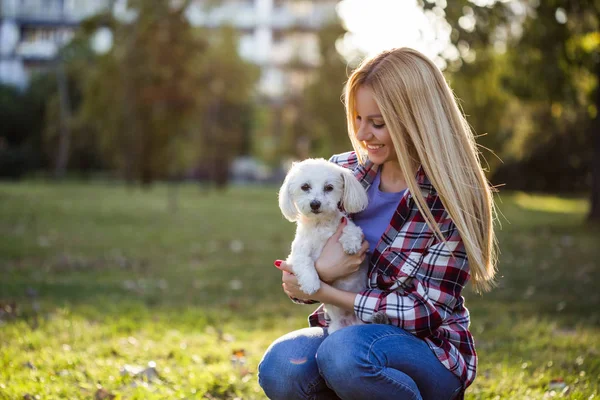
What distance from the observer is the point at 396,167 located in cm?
296

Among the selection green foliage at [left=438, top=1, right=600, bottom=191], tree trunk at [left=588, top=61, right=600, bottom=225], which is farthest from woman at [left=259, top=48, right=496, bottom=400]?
tree trunk at [left=588, top=61, right=600, bottom=225]

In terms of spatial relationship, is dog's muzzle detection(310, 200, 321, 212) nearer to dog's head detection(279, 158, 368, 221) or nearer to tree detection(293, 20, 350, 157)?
dog's head detection(279, 158, 368, 221)

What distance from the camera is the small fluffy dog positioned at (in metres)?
2.97

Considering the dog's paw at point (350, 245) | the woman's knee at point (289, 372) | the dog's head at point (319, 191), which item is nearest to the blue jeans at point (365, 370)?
the woman's knee at point (289, 372)

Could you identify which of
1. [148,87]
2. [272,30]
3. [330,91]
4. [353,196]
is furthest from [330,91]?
[272,30]

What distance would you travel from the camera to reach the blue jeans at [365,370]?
255 cm

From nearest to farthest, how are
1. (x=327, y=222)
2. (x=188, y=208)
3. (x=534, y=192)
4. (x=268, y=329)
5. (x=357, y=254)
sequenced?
(x=357, y=254), (x=327, y=222), (x=268, y=329), (x=188, y=208), (x=534, y=192)

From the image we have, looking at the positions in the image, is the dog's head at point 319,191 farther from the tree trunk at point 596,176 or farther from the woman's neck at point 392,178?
the tree trunk at point 596,176

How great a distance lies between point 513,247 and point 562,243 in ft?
3.09

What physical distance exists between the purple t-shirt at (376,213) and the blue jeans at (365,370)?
0.49 meters

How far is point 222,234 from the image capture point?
11.5m

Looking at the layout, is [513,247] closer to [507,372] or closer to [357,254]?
[507,372]

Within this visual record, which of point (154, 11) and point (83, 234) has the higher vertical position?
point (154, 11)

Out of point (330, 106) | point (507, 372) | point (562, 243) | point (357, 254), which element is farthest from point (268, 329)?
point (330, 106)
